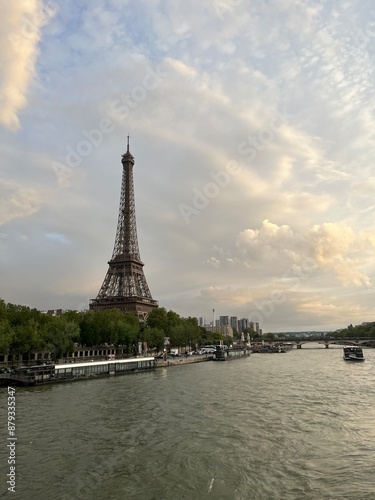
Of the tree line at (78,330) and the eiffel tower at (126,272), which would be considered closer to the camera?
the tree line at (78,330)

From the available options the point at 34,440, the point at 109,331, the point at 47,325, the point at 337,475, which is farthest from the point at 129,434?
the point at 109,331

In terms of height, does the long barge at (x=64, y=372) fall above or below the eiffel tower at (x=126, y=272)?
below

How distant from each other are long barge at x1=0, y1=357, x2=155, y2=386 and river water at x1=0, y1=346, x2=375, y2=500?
8.61 meters

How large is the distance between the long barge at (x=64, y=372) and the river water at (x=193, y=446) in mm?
8606

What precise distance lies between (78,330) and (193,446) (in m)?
55.9

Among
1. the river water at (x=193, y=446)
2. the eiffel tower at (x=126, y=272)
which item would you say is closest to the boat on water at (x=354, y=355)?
the river water at (x=193, y=446)

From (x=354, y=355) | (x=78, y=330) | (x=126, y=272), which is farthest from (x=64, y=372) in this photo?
(x=126, y=272)

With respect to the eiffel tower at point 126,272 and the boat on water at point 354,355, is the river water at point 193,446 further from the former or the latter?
the eiffel tower at point 126,272

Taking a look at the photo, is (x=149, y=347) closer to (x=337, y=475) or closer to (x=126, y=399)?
(x=126, y=399)

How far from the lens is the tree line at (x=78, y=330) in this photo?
198 feet

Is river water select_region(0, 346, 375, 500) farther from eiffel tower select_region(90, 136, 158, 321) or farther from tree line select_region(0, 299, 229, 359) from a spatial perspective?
eiffel tower select_region(90, 136, 158, 321)

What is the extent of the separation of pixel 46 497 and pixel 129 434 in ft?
31.0

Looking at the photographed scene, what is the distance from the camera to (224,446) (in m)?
22.4

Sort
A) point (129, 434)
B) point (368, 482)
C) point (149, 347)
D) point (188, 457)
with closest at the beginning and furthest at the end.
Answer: point (368, 482)
point (188, 457)
point (129, 434)
point (149, 347)
